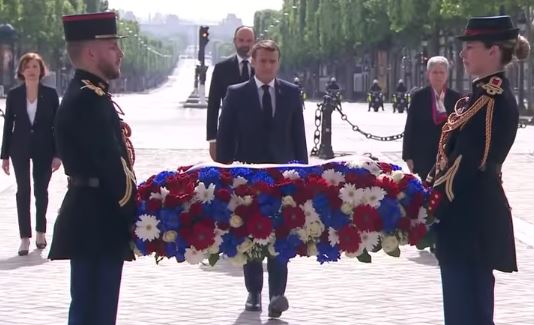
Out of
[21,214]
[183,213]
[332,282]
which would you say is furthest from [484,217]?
[21,214]

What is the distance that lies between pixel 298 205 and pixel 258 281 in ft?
8.20

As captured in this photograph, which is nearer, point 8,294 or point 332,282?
point 8,294

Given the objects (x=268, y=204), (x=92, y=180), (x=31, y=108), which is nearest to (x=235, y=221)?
(x=268, y=204)

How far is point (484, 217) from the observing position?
21.5 feet

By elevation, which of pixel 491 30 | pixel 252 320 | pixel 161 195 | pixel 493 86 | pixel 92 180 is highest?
pixel 491 30

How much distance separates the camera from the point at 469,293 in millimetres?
6570

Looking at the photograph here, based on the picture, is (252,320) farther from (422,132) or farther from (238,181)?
(422,132)

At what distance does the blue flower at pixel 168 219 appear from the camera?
6.61 metres

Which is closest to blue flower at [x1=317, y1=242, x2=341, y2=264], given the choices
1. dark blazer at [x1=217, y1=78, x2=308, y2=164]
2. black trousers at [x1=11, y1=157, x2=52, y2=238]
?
dark blazer at [x1=217, y1=78, x2=308, y2=164]

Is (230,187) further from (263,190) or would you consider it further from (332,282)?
(332,282)

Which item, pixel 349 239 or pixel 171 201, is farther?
pixel 349 239

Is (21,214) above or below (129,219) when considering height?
below

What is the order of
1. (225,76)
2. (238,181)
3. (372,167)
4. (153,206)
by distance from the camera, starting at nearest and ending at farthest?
(153,206) < (238,181) < (372,167) < (225,76)

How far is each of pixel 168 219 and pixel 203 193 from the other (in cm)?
27
